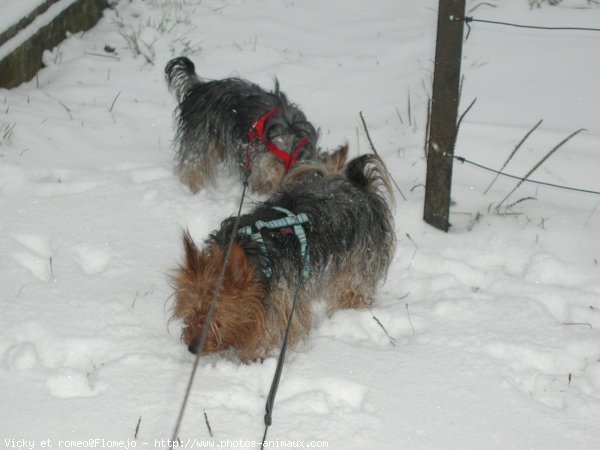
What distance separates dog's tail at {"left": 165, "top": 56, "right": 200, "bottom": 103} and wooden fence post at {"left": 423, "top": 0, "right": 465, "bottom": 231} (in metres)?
1.90

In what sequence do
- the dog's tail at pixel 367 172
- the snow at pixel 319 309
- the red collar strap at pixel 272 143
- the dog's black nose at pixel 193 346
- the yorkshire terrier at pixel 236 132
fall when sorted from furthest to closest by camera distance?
1. the yorkshire terrier at pixel 236 132
2. the red collar strap at pixel 272 143
3. the dog's tail at pixel 367 172
4. the snow at pixel 319 309
5. the dog's black nose at pixel 193 346

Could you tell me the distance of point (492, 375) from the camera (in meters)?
3.67

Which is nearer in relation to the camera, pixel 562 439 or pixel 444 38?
pixel 562 439

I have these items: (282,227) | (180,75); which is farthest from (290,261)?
(180,75)

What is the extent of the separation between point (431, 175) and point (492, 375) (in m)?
1.47

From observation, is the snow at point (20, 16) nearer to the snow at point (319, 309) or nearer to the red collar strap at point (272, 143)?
the snow at point (319, 309)

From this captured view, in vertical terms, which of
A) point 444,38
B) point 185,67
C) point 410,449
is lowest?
point 410,449

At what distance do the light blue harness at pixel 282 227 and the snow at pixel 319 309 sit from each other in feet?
1.81

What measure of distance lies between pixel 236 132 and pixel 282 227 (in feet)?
5.44

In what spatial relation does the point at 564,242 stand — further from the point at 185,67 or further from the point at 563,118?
the point at 185,67

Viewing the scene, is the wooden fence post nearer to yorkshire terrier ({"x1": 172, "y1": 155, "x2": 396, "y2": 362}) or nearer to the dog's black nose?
yorkshire terrier ({"x1": 172, "y1": 155, "x2": 396, "y2": 362})

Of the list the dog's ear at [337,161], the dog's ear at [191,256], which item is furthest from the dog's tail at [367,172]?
the dog's ear at [191,256]

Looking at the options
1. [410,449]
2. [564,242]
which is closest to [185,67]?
[564,242]

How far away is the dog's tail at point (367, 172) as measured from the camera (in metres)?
3.95
